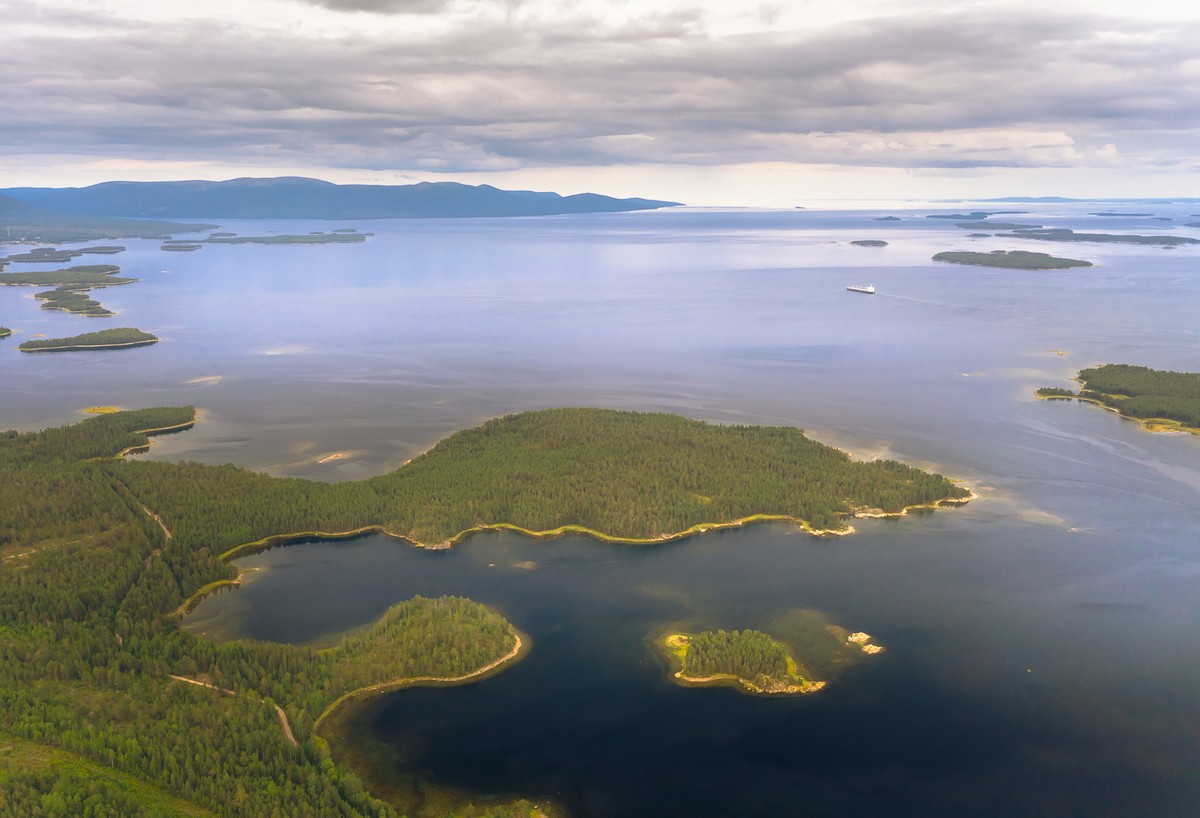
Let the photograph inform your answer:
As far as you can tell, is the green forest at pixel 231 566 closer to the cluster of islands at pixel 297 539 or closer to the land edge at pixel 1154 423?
the cluster of islands at pixel 297 539

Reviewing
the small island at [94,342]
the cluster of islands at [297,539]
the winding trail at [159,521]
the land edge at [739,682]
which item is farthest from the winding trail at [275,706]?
the small island at [94,342]

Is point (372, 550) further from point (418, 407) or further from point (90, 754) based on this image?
point (418, 407)

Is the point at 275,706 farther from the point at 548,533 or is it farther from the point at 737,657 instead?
the point at 548,533

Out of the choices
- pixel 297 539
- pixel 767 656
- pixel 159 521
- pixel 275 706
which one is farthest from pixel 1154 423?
pixel 159 521

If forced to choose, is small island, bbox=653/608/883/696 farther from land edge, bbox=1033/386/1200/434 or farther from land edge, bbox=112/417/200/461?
land edge, bbox=1033/386/1200/434

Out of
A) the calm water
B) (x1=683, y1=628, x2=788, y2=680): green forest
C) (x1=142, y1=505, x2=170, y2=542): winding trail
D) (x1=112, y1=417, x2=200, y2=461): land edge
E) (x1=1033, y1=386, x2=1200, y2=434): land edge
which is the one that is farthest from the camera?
(x1=1033, y1=386, x2=1200, y2=434): land edge

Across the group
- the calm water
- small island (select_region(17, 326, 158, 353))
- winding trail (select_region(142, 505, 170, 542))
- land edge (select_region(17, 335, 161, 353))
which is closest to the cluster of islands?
winding trail (select_region(142, 505, 170, 542))

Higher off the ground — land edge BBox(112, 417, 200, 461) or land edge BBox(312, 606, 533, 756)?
land edge BBox(112, 417, 200, 461)
